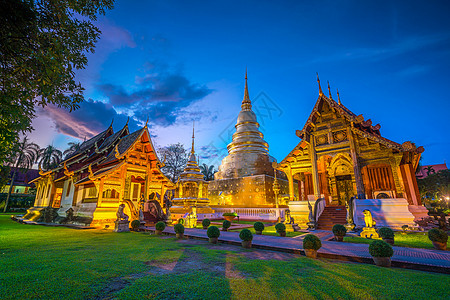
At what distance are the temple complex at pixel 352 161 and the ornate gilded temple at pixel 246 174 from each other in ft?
33.9

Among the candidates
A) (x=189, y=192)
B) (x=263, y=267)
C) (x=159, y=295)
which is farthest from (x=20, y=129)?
(x=189, y=192)

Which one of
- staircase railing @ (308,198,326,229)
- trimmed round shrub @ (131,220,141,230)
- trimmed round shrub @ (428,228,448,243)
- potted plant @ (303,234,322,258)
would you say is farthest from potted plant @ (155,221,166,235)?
trimmed round shrub @ (428,228,448,243)

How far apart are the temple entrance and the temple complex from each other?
0.24 feet

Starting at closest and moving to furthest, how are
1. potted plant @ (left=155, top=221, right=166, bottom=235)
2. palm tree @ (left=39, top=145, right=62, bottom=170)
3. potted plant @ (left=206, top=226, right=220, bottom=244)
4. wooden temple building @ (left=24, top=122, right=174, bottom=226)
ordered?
potted plant @ (left=206, top=226, right=220, bottom=244) < potted plant @ (left=155, top=221, right=166, bottom=235) < wooden temple building @ (left=24, top=122, right=174, bottom=226) < palm tree @ (left=39, top=145, right=62, bottom=170)

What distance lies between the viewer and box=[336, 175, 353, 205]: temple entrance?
57.9ft

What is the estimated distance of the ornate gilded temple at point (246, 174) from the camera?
27312 mm

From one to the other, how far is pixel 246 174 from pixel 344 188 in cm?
1352

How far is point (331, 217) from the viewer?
529 inches

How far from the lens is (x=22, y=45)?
16.6ft

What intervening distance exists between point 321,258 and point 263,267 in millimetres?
2112

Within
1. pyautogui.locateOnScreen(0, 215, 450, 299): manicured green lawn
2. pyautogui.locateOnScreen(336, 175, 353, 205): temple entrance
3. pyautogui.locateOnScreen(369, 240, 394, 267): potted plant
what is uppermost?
pyautogui.locateOnScreen(336, 175, 353, 205): temple entrance

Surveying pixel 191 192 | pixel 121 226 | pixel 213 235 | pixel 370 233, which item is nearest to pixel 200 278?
pixel 213 235

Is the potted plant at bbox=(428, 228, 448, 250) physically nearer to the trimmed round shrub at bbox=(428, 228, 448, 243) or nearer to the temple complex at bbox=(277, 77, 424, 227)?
the trimmed round shrub at bbox=(428, 228, 448, 243)

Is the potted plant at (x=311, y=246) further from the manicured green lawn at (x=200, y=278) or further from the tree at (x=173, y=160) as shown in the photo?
the tree at (x=173, y=160)
